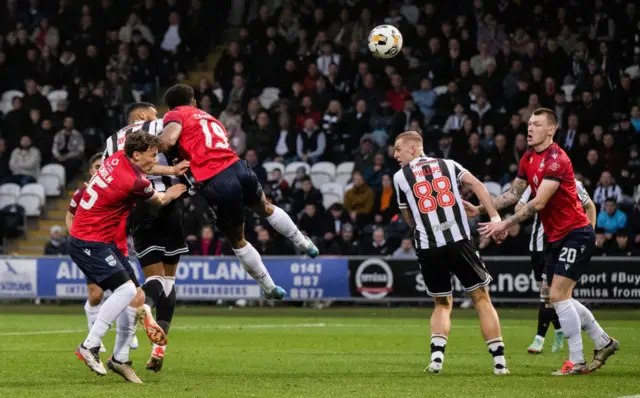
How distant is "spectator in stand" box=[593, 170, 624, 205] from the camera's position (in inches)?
828

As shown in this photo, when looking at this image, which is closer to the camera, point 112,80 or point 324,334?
point 324,334

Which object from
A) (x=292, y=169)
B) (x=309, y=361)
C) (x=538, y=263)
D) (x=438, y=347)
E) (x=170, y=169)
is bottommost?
(x=309, y=361)

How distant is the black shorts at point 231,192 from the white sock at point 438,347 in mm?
2176

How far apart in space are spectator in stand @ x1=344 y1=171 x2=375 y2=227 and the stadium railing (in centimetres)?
134

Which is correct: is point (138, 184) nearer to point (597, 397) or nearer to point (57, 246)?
point (597, 397)

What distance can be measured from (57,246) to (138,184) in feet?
46.6

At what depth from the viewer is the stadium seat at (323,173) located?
24.4 m

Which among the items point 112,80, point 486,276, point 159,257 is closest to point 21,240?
point 112,80

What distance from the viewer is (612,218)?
21031 mm

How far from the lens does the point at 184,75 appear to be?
28547mm

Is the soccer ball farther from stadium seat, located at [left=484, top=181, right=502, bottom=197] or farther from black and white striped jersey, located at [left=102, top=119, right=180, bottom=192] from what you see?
stadium seat, located at [left=484, top=181, right=502, bottom=197]

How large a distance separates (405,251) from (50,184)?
357 inches

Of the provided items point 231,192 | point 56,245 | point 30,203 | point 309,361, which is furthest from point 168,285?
point 30,203

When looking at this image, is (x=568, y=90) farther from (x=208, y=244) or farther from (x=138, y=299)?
(x=138, y=299)
